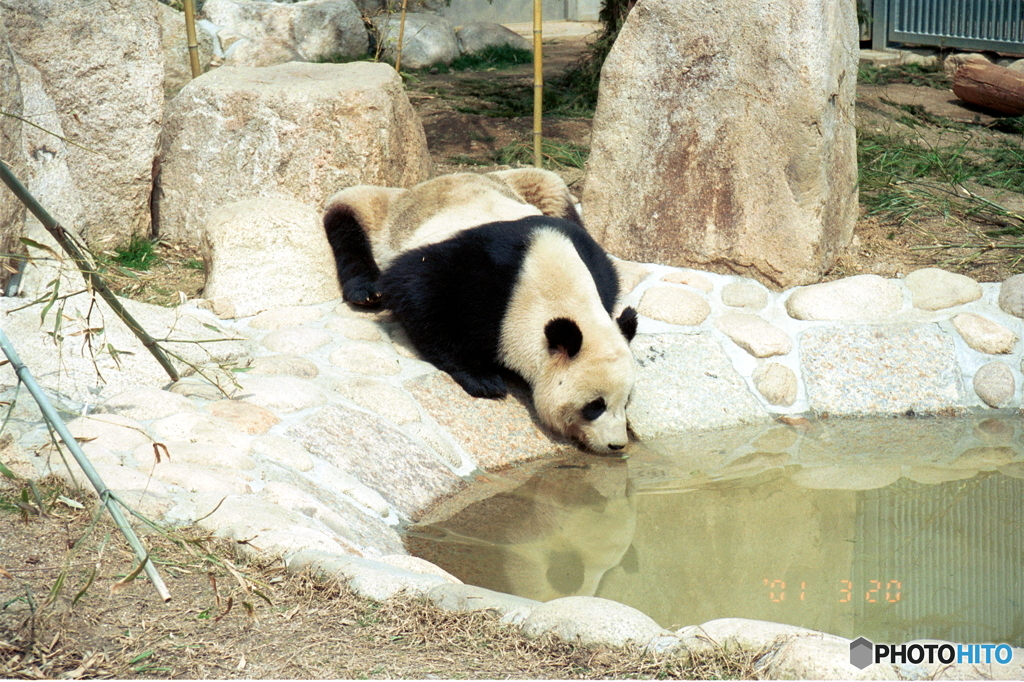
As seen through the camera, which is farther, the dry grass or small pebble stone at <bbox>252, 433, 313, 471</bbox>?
small pebble stone at <bbox>252, 433, 313, 471</bbox>

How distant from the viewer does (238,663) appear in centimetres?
199

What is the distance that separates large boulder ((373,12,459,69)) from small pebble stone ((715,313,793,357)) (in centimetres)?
711

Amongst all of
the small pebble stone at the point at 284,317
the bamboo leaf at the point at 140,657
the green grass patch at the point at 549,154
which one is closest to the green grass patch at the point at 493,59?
the green grass patch at the point at 549,154

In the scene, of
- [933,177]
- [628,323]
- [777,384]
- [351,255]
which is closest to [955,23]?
[933,177]

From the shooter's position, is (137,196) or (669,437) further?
(137,196)

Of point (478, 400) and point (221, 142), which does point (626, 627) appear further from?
point (221, 142)

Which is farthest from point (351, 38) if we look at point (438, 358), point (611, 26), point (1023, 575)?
point (1023, 575)

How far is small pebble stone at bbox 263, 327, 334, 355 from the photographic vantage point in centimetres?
433

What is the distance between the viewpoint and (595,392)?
396 cm

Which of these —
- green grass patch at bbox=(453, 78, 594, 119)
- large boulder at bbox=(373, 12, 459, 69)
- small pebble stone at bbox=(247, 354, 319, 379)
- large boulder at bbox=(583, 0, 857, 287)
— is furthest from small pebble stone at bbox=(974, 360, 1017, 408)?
large boulder at bbox=(373, 12, 459, 69)

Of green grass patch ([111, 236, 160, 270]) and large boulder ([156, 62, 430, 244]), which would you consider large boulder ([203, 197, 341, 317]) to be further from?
green grass patch ([111, 236, 160, 270])

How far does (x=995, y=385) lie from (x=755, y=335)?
3.77ft

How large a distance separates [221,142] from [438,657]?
14.0 feet

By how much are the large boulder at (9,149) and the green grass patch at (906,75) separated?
7307 millimetres
